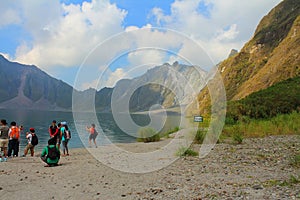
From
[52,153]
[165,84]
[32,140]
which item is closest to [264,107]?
[32,140]

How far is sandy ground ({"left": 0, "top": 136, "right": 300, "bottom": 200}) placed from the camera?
22.6 feet

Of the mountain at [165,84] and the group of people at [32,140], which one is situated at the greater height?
the mountain at [165,84]

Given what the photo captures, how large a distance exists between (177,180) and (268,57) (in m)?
95.6

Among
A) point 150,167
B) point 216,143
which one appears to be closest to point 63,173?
point 150,167

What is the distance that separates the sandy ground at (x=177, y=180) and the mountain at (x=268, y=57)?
54.9m

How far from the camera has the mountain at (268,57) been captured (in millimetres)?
68812

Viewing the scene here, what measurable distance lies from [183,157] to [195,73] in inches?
211

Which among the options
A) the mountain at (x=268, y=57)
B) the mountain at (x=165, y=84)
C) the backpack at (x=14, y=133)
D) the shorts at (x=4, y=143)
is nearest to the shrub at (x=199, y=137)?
the mountain at (x=165, y=84)

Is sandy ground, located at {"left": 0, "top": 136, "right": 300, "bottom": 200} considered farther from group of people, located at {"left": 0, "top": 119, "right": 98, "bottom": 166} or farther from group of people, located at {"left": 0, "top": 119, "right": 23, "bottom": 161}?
group of people, located at {"left": 0, "top": 119, "right": 23, "bottom": 161}

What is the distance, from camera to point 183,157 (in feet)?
42.6

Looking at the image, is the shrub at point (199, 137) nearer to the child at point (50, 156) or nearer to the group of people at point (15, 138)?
the group of people at point (15, 138)

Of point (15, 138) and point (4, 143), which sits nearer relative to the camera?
point (4, 143)

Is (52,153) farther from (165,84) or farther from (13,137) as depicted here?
(165,84)

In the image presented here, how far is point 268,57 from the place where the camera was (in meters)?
95.8
